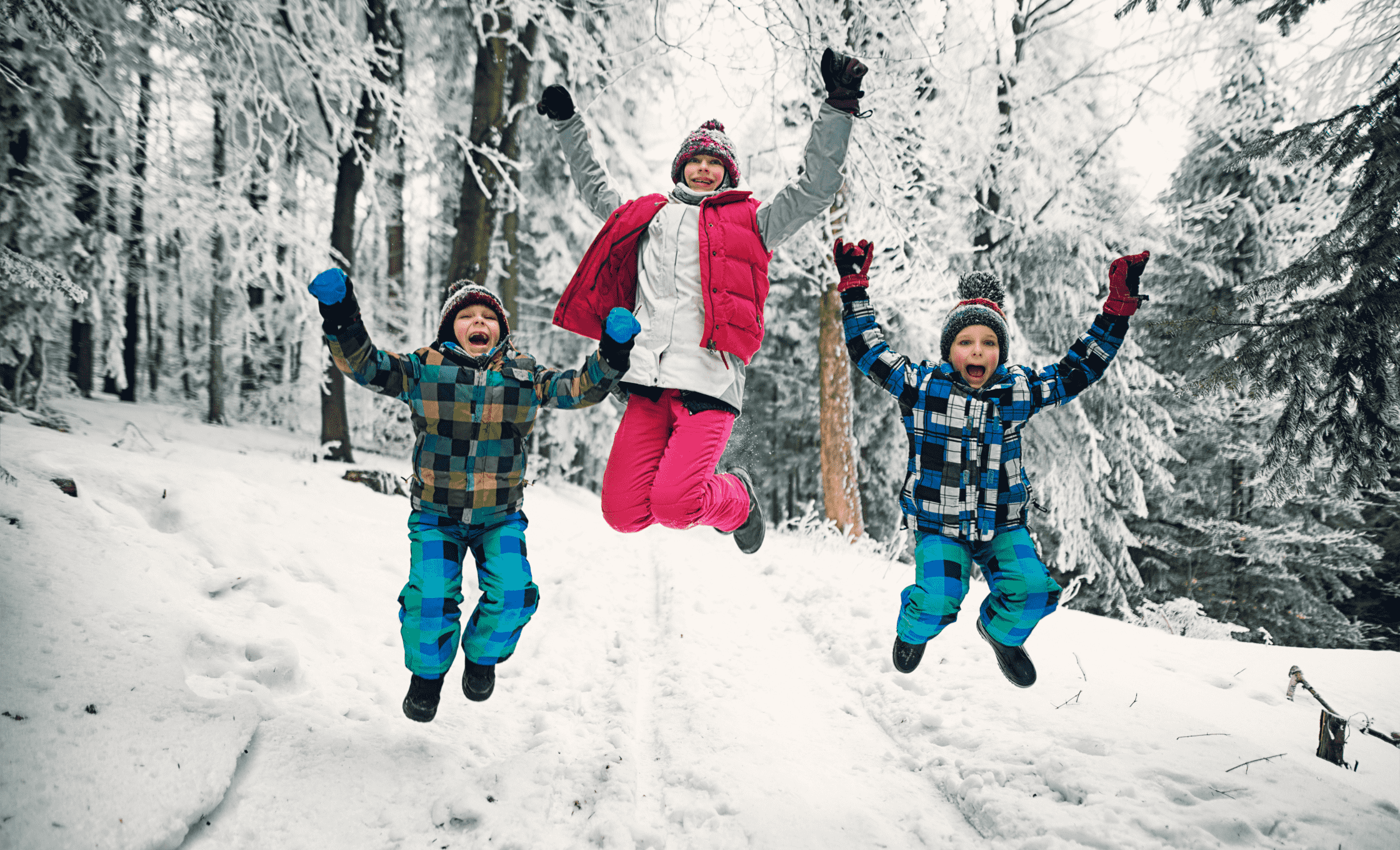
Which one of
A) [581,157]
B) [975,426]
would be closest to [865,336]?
[975,426]

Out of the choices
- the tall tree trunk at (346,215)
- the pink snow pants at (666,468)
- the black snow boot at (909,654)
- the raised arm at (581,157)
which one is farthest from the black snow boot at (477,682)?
the tall tree trunk at (346,215)

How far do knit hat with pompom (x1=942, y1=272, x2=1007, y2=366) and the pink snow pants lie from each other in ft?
3.46

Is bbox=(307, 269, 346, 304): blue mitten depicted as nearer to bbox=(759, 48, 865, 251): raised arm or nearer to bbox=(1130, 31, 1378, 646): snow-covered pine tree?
bbox=(759, 48, 865, 251): raised arm

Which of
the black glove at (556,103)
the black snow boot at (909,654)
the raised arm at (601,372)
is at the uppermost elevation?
the black glove at (556,103)

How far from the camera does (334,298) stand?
2.18 metres

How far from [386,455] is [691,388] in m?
11.7

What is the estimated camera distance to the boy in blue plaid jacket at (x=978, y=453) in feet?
8.35

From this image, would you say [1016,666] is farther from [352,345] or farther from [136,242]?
[136,242]

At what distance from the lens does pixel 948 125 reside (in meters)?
7.21

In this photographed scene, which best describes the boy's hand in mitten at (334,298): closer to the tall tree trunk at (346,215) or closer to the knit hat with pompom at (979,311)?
the knit hat with pompom at (979,311)

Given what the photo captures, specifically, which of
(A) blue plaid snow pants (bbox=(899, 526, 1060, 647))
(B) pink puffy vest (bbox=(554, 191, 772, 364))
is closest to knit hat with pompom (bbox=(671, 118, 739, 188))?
(B) pink puffy vest (bbox=(554, 191, 772, 364))

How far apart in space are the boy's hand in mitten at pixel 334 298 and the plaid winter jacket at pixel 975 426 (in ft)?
6.26

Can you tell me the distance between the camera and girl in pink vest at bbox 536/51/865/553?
8.89 ft

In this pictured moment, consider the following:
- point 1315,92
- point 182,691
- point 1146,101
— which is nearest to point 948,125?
point 1146,101
